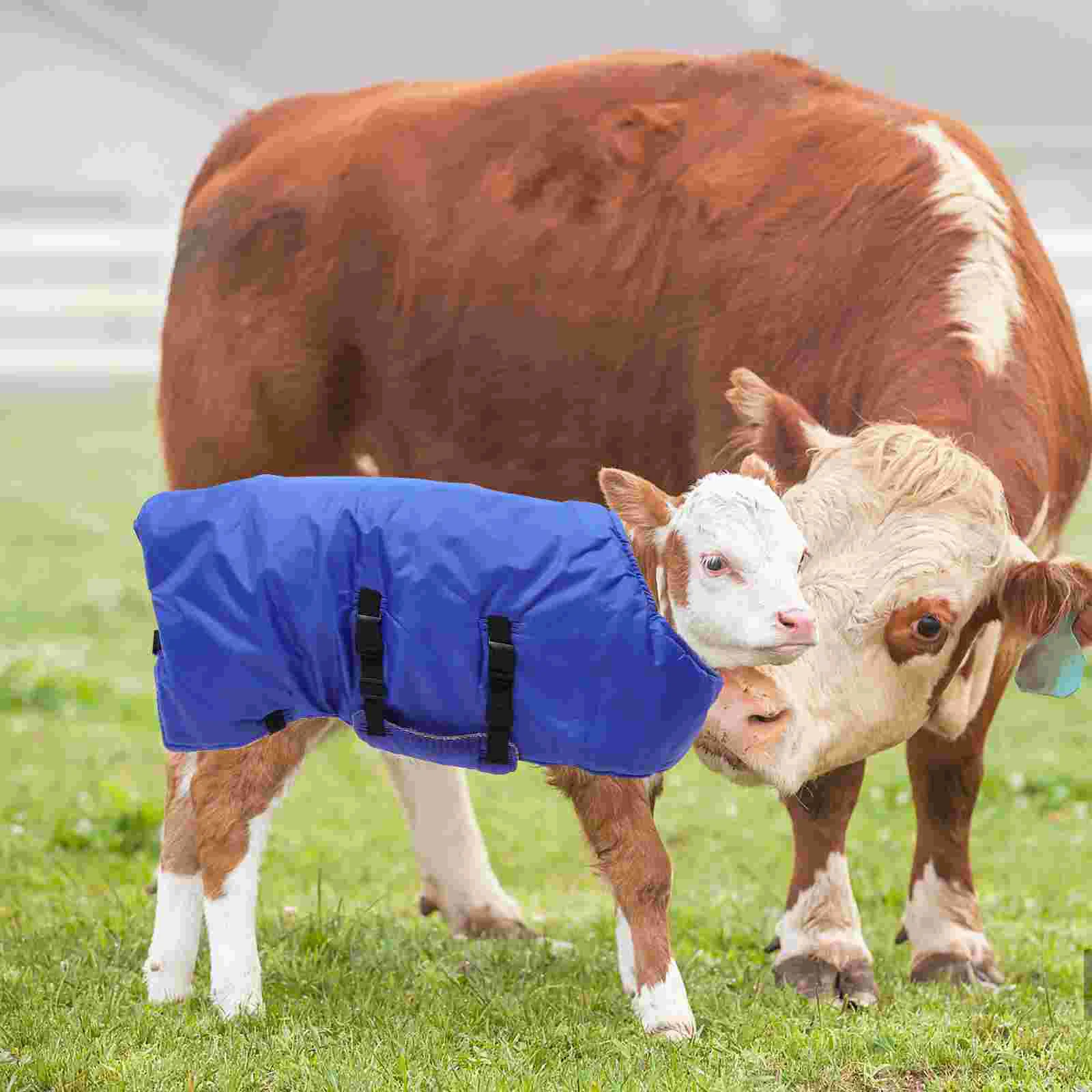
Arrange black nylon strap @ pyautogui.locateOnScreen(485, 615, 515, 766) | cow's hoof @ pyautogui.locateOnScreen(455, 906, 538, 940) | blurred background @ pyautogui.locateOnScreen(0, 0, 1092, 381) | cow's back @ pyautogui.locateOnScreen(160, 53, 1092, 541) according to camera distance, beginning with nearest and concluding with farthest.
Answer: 1. black nylon strap @ pyautogui.locateOnScreen(485, 615, 515, 766)
2. cow's back @ pyautogui.locateOnScreen(160, 53, 1092, 541)
3. cow's hoof @ pyautogui.locateOnScreen(455, 906, 538, 940)
4. blurred background @ pyautogui.locateOnScreen(0, 0, 1092, 381)

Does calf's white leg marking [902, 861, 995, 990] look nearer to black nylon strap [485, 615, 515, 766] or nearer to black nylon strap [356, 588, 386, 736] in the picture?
black nylon strap [485, 615, 515, 766]

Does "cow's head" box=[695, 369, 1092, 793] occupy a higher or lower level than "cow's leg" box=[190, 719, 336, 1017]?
higher

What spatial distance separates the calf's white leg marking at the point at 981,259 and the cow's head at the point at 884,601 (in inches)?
24.5

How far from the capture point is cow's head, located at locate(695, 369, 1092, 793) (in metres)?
4.15

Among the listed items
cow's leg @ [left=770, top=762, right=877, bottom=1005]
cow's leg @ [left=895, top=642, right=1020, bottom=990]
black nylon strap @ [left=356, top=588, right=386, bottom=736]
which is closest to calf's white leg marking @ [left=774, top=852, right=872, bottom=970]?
cow's leg @ [left=770, top=762, right=877, bottom=1005]

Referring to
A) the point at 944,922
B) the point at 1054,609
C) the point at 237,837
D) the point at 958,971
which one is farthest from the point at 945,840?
the point at 237,837

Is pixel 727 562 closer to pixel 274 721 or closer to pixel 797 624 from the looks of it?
pixel 797 624

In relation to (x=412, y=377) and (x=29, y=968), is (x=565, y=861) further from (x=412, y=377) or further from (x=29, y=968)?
(x=29, y=968)

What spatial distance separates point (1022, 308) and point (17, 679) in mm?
6867

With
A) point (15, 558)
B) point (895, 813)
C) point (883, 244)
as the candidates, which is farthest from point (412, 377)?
point (15, 558)

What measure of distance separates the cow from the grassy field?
1.03 feet

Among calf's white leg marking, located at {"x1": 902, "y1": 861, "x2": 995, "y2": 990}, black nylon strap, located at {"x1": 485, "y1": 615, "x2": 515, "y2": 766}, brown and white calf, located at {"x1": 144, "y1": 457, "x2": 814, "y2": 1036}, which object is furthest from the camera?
calf's white leg marking, located at {"x1": 902, "y1": 861, "x2": 995, "y2": 990}

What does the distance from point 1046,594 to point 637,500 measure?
1.08 metres

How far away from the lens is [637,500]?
158 inches
